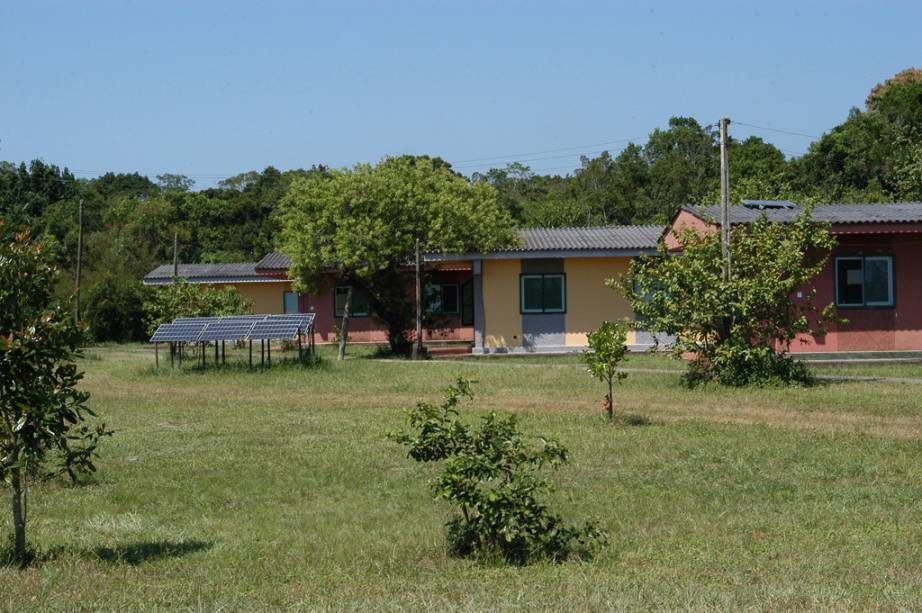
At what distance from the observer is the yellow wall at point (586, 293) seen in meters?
32.0

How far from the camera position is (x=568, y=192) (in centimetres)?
5919

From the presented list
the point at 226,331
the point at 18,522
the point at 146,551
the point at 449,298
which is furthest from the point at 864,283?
the point at 18,522

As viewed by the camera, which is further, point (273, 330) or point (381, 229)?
point (381, 229)

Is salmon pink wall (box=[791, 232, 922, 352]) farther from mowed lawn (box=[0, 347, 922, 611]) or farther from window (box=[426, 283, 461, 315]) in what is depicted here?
window (box=[426, 283, 461, 315])

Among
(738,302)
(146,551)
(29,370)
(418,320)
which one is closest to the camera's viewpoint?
(29,370)

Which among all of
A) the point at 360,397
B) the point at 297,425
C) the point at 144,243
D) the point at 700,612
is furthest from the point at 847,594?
the point at 144,243

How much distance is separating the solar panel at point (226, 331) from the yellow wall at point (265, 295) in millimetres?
17551

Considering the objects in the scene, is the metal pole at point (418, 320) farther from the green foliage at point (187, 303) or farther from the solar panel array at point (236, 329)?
the green foliage at point (187, 303)

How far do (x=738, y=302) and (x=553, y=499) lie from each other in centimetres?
1073

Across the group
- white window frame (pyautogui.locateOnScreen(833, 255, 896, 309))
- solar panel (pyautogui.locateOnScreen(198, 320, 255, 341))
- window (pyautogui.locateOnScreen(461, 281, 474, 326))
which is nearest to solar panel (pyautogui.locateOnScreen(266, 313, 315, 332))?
solar panel (pyautogui.locateOnScreen(198, 320, 255, 341))

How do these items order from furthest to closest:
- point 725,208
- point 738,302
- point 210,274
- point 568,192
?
point 568,192, point 210,274, point 725,208, point 738,302

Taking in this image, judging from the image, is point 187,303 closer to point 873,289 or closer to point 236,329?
point 236,329

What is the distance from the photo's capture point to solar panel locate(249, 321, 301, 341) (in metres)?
25.6

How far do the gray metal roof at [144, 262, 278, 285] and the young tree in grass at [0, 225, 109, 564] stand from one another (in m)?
34.8
